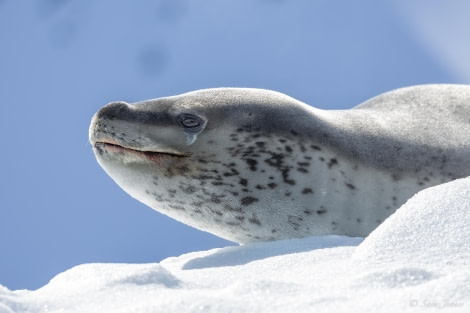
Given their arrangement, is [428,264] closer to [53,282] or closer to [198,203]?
[53,282]

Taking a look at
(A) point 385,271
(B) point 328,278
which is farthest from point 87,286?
(A) point 385,271

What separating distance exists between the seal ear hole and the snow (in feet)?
5.51

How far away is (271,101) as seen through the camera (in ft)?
18.9

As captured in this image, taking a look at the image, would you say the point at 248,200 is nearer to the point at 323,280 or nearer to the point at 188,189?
the point at 188,189

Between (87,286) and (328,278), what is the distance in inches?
43.6

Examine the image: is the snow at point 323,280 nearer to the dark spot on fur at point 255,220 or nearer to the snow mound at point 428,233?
the snow mound at point 428,233

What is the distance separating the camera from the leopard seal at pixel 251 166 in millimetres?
5398

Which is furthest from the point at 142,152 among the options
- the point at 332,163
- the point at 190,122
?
the point at 332,163

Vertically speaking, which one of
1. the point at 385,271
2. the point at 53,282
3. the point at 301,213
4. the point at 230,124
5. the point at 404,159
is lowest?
the point at 385,271

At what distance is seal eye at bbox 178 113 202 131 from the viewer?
5.53 m

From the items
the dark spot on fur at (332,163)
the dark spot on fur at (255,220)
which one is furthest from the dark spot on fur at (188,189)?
the dark spot on fur at (332,163)

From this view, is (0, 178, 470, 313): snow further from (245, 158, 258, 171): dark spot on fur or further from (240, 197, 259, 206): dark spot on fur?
(245, 158, 258, 171): dark spot on fur

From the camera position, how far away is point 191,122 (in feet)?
18.1

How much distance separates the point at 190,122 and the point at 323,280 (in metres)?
2.70
